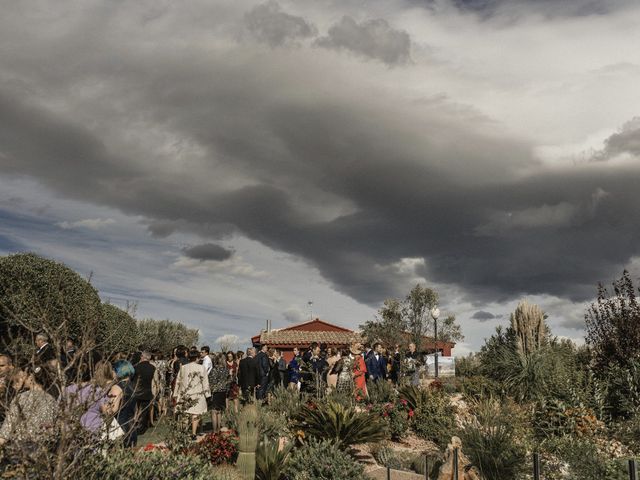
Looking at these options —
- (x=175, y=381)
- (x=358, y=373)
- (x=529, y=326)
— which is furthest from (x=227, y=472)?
(x=529, y=326)

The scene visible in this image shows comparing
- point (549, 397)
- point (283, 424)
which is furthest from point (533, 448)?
point (283, 424)

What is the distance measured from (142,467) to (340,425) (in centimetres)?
475

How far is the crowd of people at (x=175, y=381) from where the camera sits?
19.1 feet

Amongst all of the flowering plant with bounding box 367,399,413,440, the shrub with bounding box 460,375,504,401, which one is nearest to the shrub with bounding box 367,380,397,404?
the flowering plant with bounding box 367,399,413,440

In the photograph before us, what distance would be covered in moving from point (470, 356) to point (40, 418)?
932 inches

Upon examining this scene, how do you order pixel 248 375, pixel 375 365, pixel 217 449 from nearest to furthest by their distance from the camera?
1. pixel 217 449
2. pixel 248 375
3. pixel 375 365

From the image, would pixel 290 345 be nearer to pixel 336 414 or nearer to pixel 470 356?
pixel 470 356

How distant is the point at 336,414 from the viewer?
10.5 m

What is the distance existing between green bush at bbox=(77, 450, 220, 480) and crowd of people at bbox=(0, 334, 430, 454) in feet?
0.87

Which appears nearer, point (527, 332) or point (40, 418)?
point (40, 418)

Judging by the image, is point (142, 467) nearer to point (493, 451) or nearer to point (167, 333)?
point (493, 451)

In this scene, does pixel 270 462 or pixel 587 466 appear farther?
pixel 270 462

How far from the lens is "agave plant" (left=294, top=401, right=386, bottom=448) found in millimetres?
10414

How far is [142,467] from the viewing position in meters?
6.25
